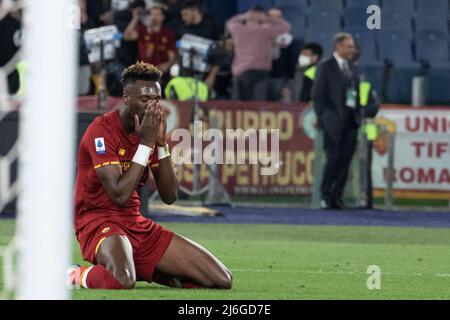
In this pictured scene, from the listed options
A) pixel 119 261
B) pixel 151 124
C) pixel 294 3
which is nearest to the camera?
pixel 151 124

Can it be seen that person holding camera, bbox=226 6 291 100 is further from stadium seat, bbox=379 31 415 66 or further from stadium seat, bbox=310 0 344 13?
stadium seat, bbox=379 31 415 66

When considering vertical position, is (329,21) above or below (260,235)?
above

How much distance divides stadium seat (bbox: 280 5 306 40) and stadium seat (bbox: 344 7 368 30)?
725mm

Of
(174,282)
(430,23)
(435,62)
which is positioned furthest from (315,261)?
(430,23)

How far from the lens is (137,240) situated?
28.6ft

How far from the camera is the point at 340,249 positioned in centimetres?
1269

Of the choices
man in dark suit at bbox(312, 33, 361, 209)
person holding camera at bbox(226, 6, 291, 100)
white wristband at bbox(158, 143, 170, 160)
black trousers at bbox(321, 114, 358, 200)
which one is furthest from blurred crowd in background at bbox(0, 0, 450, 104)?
white wristband at bbox(158, 143, 170, 160)

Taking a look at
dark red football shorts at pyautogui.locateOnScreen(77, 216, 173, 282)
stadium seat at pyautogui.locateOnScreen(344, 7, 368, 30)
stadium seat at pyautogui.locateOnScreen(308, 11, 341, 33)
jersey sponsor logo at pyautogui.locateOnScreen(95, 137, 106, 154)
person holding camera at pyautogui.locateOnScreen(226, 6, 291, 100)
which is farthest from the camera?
stadium seat at pyautogui.locateOnScreen(344, 7, 368, 30)

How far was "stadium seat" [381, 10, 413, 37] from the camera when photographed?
2195 cm

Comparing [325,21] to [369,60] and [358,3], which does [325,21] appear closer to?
[358,3]

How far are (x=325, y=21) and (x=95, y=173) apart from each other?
13493 mm
